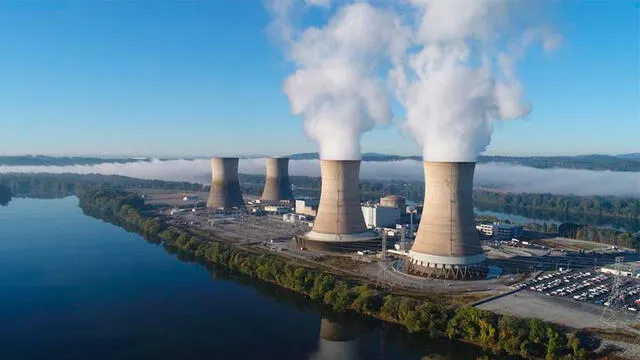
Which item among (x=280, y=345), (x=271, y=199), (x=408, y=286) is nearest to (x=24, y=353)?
(x=280, y=345)

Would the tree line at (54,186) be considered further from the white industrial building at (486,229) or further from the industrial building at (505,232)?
the industrial building at (505,232)

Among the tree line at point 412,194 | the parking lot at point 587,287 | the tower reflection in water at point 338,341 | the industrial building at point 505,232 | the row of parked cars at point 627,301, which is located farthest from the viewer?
the tree line at point 412,194

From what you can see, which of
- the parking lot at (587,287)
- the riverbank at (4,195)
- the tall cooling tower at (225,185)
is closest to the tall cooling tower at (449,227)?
the parking lot at (587,287)

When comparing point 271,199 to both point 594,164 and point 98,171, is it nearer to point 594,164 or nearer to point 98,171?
point 98,171

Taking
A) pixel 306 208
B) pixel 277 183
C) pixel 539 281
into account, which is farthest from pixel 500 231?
pixel 277 183

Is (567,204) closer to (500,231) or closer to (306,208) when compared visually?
(500,231)

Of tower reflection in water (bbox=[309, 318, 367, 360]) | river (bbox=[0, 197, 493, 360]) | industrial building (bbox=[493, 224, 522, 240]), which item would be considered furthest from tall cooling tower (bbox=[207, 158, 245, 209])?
tower reflection in water (bbox=[309, 318, 367, 360])
